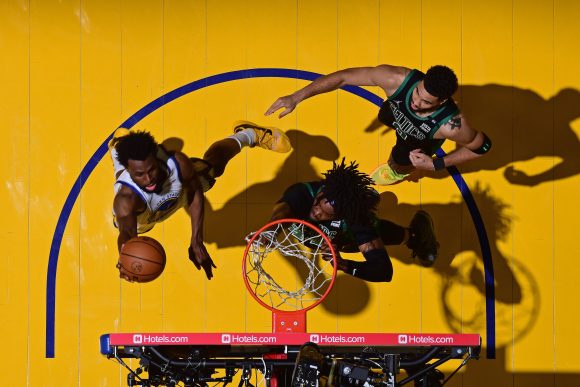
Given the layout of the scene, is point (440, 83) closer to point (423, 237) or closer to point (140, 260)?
point (423, 237)

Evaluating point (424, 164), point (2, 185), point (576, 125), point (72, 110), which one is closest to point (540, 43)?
point (576, 125)

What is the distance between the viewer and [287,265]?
7609mm

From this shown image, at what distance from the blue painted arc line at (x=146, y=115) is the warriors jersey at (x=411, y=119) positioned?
0.71 m

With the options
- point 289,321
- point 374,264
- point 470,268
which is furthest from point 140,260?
point 470,268

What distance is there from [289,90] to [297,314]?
2.37 metres

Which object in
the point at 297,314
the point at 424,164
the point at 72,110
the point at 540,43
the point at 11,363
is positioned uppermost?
the point at 540,43

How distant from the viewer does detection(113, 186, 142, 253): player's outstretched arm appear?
6.46m

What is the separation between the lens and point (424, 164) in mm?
6867

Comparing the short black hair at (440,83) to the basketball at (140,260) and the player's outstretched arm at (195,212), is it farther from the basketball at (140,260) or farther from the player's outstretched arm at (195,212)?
the basketball at (140,260)

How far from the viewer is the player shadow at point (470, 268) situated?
7.67 metres

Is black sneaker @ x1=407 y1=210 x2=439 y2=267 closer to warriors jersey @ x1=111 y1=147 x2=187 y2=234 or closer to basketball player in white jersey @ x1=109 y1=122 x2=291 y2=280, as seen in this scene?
basketball player in white jersey @ x1=109 y1=122 x2=291 y2=280

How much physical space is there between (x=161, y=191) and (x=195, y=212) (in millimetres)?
291

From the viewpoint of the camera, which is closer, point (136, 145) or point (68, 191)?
point (136, 145)

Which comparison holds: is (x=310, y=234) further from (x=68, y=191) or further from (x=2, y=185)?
(x=2, y=185)
